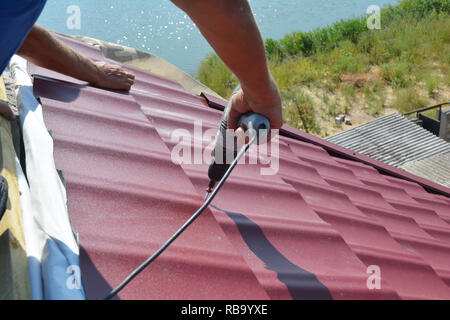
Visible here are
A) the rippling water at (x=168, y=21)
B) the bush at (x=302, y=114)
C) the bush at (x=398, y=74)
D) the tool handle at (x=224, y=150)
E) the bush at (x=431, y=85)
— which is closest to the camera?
the tool handle at (x=224, y=150)

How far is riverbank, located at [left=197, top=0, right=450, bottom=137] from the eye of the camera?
12.6m

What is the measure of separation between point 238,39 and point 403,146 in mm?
6813

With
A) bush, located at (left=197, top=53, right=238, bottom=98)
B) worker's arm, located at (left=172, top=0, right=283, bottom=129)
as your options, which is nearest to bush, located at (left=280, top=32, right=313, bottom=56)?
bush, located at (left=197, top=53, right=238, bottom=98)

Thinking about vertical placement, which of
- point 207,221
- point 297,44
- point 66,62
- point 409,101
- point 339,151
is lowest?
point 409,101

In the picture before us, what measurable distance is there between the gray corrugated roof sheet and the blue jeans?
5390mm

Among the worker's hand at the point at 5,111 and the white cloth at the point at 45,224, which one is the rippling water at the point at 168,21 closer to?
the worker's hand at the point at 5,111

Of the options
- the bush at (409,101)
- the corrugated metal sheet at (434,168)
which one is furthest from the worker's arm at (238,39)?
the bush at (409,101)

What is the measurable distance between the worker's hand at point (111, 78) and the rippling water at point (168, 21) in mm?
14368

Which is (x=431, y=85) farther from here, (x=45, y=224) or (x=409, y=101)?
(x=45, y=224)

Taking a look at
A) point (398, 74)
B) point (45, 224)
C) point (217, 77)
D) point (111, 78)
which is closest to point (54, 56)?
point (111, 78)

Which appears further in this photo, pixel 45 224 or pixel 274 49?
pixel 274 49

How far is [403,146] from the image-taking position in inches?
284

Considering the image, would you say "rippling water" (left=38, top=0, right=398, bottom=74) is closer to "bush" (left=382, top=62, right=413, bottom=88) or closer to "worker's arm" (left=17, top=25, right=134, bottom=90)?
"bush" (left=382, top=62, right=413, bottom=88)

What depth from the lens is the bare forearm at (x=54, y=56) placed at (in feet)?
7.37
